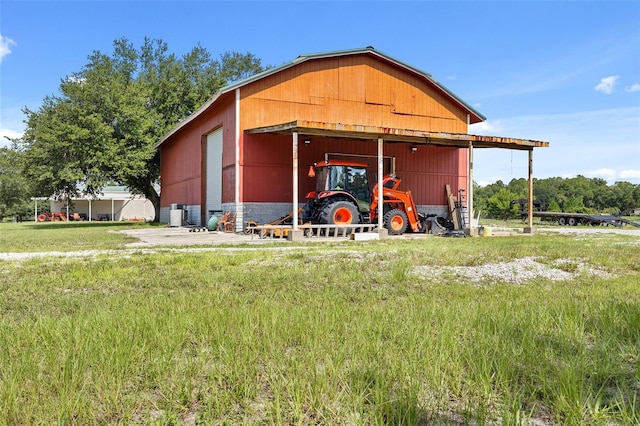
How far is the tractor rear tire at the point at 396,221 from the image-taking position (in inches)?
595

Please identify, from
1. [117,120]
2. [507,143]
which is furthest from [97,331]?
[117,120]

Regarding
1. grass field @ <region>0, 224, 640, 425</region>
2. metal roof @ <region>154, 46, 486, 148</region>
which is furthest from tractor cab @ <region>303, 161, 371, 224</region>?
grass field @ <region>0, 224, 640, 425</region>

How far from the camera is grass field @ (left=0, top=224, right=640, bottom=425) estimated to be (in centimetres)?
217

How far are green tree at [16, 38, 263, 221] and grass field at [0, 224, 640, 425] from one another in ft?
76.5

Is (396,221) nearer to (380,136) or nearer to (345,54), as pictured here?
(380,136)

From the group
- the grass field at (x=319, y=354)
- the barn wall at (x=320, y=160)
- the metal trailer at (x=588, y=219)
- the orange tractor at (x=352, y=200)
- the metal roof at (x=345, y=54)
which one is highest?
the metal roof at (x=345, y=54)

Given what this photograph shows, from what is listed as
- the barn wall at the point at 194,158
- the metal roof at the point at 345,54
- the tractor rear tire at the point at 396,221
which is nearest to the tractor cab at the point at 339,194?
the tractor rear tire at the point at 396,221

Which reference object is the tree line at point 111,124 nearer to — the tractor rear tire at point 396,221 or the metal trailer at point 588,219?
the metal trailer at point 588,219

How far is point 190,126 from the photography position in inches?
941

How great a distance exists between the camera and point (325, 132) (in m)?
14.4

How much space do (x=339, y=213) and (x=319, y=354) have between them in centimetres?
1170

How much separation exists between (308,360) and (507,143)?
1612 cm

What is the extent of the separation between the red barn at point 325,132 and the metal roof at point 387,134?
0.11 ft

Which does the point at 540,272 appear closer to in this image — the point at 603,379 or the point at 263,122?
the point at 603,379
